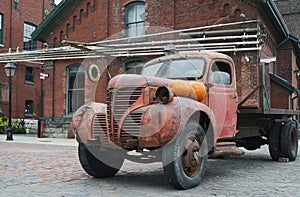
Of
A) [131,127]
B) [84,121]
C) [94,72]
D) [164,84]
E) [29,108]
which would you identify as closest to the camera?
[131,127]

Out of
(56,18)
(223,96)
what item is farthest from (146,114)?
(56,18)

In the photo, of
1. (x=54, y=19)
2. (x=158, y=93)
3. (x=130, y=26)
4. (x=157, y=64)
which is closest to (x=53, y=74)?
(x=54, y=19)

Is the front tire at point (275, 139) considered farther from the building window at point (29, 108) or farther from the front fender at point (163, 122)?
the building window at point (29, 108)

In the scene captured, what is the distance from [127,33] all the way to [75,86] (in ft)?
12.9

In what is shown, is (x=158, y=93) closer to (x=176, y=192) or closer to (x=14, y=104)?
(x=176, y=192)

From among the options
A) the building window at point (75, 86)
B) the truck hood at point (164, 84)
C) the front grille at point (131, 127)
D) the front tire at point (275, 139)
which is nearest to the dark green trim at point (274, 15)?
the front tire at point (275, 139)

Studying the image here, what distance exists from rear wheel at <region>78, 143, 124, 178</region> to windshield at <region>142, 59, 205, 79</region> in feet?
5.68

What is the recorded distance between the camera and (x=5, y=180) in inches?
275

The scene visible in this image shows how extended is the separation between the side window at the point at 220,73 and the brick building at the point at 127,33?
8.43 m

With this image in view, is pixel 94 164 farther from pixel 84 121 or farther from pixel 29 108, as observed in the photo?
pixel 29 108

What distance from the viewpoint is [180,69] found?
24.7ft

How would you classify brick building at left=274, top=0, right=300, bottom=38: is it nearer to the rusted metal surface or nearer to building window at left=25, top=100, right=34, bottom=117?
building window at left=25, top=100, right=34, bottom=117

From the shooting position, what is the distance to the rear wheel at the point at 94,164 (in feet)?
23.2

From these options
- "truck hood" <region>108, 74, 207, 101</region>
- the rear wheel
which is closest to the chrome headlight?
"truck hood" <region>108, 74, 207, 101</region>
